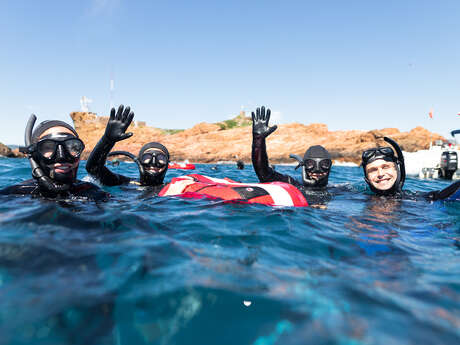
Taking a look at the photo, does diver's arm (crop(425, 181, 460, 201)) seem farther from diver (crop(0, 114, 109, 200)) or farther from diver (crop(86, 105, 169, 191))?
diver (crop(0, 114, 109, 200))

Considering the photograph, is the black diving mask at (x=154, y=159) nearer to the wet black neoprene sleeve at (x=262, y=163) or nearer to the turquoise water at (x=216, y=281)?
the wet black neoprene sleeve at (x=262, y=163)

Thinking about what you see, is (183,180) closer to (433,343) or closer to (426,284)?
(426,284)

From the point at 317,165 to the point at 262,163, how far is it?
104 cm

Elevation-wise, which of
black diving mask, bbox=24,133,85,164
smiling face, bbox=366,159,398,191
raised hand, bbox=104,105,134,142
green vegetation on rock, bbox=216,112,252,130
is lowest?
smiling face, bbox=366,159,398,191

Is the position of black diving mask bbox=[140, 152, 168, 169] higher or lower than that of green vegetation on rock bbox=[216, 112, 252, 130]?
lower

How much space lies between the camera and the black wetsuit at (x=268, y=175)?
15.8 ft

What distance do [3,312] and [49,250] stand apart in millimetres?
676

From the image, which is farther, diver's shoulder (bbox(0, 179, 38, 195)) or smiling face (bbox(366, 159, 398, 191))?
smiling face (bbox(366, 159, 398, 191))

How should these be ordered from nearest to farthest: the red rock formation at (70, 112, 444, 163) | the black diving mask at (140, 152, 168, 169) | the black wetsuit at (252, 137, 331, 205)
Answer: the black wetsuit at (252, 137, 331, 205), the black diving mask at (140, 152, 168, 169), the red rock formation at (70, 112, 444, 163)

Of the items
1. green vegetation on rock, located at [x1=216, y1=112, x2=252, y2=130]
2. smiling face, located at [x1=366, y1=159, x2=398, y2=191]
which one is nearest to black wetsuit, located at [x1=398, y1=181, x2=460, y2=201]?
smiling face, located at [x1=366, y1=159, x2=398, y2=191]

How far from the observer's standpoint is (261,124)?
4.85 metres

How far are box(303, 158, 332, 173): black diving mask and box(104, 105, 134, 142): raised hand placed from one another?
3194 millimetres

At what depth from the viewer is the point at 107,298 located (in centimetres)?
143

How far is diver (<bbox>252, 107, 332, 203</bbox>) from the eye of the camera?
4.82 metres
